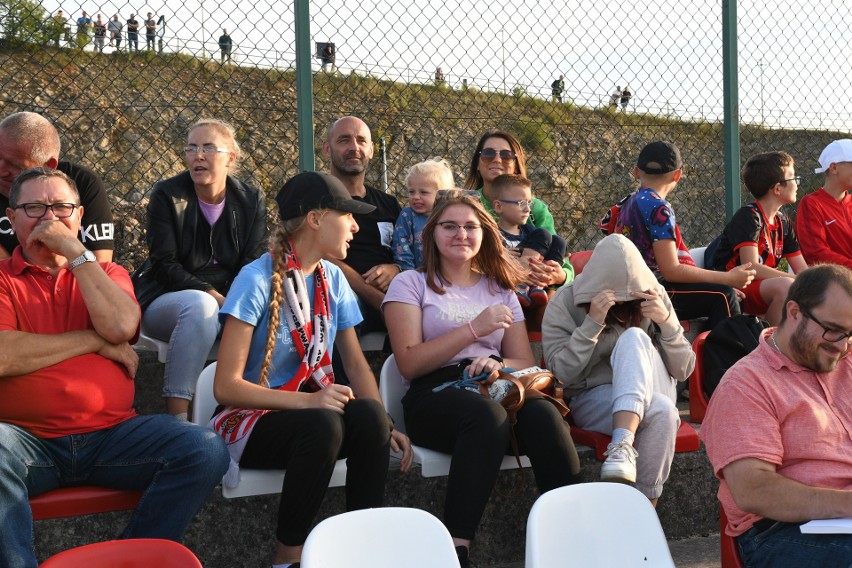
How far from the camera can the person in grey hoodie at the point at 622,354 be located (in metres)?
3.10

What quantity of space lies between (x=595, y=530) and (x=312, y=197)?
60.0 inches

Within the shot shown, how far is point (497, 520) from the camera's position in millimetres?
3213

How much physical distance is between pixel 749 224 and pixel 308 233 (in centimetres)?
251

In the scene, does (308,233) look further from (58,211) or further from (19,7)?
(19,7)

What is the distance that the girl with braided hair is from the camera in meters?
Result: 2.69

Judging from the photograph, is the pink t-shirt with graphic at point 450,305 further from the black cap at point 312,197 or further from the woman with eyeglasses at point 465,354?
the black cap at point 312,197

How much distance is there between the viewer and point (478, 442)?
2.87m

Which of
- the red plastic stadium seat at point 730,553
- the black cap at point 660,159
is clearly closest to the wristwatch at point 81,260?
the red plastic stadium seat at point 730,553

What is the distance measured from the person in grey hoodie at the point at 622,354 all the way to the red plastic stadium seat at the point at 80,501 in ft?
5.11

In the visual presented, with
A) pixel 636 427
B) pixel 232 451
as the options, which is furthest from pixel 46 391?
pixel 636 427

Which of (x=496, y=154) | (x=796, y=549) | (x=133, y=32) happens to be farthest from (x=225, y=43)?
(x=796, y=549)

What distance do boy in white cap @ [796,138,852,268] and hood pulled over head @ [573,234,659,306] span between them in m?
2.12

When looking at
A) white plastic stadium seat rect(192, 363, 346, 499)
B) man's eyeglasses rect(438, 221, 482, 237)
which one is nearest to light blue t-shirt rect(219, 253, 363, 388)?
white plastic stadium seat rect(192, 363, 346, 499)

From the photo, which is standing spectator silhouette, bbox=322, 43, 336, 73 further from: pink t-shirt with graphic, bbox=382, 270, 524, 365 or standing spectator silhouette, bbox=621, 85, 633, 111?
standing spectator silhouette, bbox=621, 85, 633, 111
